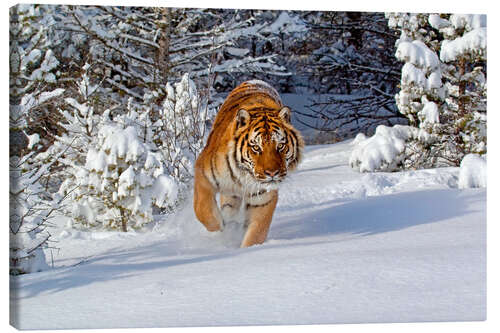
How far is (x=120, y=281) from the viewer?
313 cm

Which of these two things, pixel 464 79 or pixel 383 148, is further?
pixel 383 148

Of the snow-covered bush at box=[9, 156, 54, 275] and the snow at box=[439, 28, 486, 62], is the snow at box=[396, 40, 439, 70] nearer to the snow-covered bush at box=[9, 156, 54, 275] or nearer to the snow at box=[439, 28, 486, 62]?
the snow at box=[439, 28, 486, 62]

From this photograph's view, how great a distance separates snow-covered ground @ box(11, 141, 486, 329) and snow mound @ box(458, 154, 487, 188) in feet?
2.22

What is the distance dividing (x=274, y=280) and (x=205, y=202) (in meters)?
1.19

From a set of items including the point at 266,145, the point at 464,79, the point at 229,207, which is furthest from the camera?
the point at 464,79

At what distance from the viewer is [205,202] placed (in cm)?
412

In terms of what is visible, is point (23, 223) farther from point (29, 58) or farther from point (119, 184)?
point (119, 184)

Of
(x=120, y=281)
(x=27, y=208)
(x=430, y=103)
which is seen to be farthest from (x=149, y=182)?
(x=430, y=103)

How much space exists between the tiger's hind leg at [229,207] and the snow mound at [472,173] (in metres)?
1.80

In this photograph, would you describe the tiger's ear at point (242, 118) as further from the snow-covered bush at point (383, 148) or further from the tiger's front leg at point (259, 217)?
the snow-covered bush at point (383, 148)

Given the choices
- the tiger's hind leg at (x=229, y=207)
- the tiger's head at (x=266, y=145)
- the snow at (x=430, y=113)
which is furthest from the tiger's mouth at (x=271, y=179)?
the snow at (x=430, y=113)

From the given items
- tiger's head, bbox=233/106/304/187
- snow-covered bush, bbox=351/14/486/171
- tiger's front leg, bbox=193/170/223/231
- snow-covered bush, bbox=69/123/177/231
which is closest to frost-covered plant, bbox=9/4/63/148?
snow-covered bush, bbox=69/123/177/231

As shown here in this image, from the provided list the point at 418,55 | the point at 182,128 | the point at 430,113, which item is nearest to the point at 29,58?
the point at 182,128
